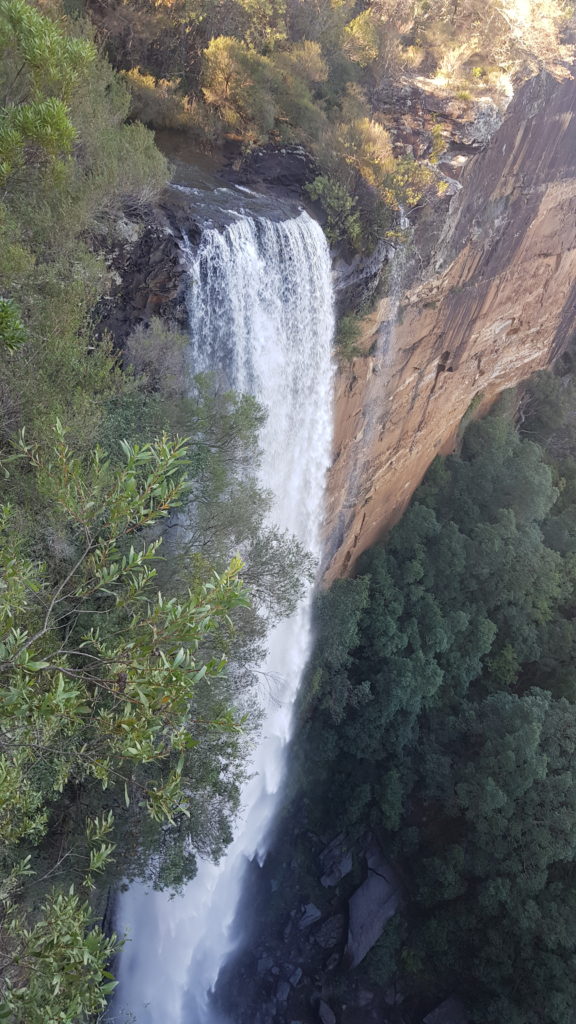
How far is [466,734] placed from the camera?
47.5 feet

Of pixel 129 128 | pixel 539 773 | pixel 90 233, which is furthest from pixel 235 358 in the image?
pixel 539 773

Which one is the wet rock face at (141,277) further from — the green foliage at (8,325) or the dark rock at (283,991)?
the dark rock at (283,991)

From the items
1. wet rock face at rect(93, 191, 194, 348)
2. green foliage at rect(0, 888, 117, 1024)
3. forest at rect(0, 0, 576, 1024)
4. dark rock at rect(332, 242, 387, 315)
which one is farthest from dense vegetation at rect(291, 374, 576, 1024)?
green foliage at rect(0, 888, 117, 1024)

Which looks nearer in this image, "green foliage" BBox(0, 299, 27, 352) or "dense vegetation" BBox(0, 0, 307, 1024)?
"dense vegetation" BBox(0, 0, 307, 1024)

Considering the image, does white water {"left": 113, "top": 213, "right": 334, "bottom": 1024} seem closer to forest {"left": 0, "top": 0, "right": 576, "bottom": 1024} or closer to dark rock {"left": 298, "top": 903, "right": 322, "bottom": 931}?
forest {"left": 0, "top": 0, "right": 576, "bottom": 1024}

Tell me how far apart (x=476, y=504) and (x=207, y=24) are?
13.3 metres

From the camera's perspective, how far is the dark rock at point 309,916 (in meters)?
13.4

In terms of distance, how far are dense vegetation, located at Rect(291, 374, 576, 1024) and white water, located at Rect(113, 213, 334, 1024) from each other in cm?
146

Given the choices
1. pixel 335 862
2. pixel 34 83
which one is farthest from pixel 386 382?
pixel 335 862

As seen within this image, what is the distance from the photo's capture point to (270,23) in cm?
1156

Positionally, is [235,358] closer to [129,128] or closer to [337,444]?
[129,128]

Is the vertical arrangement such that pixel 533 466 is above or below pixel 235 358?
below

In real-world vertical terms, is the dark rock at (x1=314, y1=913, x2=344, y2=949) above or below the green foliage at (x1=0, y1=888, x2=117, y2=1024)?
below

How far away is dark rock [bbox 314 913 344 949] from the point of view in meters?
13.3
